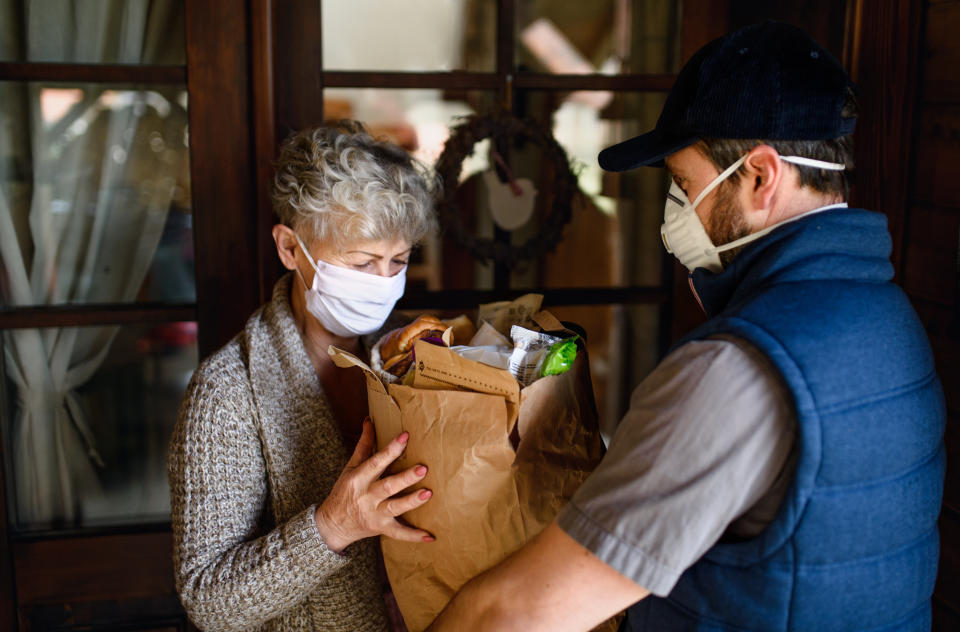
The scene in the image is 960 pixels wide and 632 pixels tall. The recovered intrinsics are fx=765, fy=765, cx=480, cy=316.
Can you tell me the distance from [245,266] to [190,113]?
341mm

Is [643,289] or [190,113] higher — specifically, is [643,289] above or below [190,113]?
below

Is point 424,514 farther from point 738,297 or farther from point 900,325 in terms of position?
point 900,325

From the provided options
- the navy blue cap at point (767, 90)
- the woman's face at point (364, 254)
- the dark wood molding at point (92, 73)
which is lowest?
the woman's face at point (364, 254)

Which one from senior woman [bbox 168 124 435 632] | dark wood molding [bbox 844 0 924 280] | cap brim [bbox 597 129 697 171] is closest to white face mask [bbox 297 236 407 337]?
senior woman [bbox 168 124 435 632]

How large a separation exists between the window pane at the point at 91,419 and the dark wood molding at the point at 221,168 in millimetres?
104

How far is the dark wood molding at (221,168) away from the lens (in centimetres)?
160

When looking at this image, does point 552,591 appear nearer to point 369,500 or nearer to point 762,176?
point 369,500

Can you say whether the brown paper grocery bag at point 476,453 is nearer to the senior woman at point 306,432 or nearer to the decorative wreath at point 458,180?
the senior woman at point 306,432

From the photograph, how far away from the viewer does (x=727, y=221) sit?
1.02m

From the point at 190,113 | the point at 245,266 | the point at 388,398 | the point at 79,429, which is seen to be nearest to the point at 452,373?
the point at 388,398

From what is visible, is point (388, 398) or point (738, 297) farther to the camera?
point (388, 398)

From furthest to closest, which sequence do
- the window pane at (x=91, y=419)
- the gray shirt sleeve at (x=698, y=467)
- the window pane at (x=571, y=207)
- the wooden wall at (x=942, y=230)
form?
the window pane at (x=571, y=207) < the window pane at (x=91, y=419) < the wooden wall at (x=942, y=230) < the gray shirt sleeve at (x=698, y=467)

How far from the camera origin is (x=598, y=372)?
2193mm

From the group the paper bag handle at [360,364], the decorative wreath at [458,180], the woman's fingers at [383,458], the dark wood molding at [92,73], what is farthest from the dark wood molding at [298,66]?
the woman's fingers at [383,458]
